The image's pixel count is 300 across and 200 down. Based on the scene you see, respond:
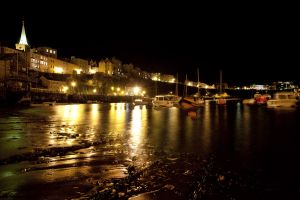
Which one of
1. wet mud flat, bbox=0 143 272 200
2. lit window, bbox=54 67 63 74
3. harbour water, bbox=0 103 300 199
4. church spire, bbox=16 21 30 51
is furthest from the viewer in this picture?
lit window, bbox=54 67 63 74

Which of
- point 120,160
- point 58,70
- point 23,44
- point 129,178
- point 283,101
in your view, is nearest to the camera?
point 129,178

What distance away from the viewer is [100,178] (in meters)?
8.16

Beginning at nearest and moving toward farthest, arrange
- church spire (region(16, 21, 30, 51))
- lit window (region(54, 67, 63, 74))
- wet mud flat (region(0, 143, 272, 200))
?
wet mud flat (region(0, 143, 272, 200)), church spire (region(16, 21, 30, 51)), lit window (region(54, 67, 63, 74))

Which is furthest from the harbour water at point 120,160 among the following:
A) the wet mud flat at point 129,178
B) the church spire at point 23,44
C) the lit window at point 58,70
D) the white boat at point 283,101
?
the lit window at point 58,70

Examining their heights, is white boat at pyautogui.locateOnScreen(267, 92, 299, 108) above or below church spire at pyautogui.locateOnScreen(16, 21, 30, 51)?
below

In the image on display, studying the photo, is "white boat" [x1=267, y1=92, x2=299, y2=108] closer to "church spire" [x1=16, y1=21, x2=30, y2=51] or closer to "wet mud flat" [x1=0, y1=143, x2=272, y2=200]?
"wet mud flat" [x1=0, y1=143, x2=272, y2=200]

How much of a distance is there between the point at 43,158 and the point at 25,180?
2.90 meters

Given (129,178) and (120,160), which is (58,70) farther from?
(129,178)

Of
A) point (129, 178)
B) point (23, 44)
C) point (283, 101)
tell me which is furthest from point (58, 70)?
point (129, 178)

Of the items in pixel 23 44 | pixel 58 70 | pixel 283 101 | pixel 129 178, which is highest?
pixel 23 44

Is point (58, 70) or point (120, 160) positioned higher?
point (58, 70)

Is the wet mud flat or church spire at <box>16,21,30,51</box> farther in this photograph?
church spire at <box>16,21,30,51</box>

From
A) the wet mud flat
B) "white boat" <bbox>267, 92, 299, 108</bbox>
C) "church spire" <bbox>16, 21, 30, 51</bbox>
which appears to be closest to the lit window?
"church spire" <bbox>16, 21, 30, 51</bbox>

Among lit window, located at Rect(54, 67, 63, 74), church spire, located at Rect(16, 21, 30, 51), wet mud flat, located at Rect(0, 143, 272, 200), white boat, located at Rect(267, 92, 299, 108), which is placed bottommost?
wet mud flat, located at Rect(0, 143, 272, 200)
